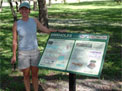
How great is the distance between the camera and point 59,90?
4941 mm

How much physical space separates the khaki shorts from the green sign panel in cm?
15

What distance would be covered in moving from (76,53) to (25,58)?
88 centimetres

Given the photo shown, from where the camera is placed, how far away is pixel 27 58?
4.09 metres

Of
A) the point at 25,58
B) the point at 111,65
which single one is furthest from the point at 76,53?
the point at 111,65

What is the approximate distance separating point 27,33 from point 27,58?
426 mm

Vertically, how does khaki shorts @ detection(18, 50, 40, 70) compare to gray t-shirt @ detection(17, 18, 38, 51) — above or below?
below

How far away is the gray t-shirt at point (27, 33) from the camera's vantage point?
3963 mm

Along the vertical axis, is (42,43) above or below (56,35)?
below

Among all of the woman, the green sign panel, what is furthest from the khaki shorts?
the green sign panel

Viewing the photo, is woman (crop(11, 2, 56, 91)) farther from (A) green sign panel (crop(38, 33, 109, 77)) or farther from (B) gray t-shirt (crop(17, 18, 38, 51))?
(A) green sign panel (crop(38, 33, 109, 77))

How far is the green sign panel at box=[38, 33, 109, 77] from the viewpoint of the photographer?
3586 mm

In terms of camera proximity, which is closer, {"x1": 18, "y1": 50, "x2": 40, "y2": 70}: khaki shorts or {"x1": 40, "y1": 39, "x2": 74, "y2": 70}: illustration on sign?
{"x1": 40, "y1": 39, "x2": 74, "y2": 70}: illustration on sign

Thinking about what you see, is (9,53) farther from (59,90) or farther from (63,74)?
(59,90)

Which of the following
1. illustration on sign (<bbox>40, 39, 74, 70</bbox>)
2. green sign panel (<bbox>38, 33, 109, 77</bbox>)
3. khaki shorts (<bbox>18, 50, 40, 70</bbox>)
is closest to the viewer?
green sign panel (<bbox>38, 33, 109, 77</bbox>)
